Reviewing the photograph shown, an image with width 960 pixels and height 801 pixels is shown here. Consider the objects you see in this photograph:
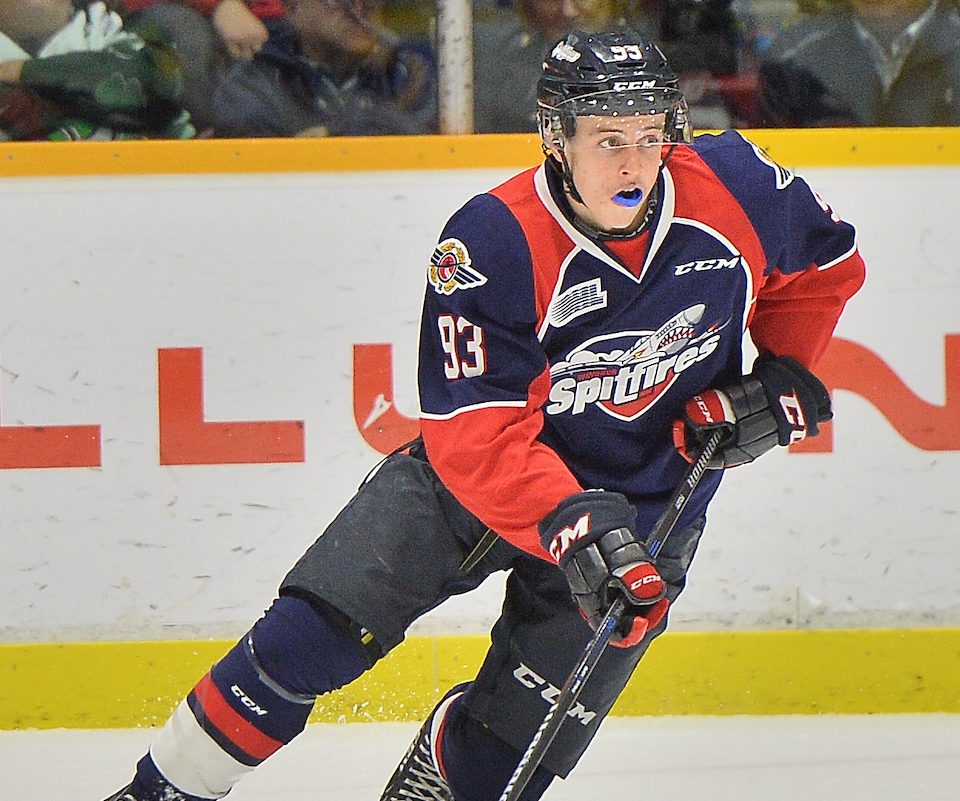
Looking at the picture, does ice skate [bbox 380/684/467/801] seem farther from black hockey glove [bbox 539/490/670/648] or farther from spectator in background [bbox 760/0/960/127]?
spectator in background [bbox 760/0/960/127]

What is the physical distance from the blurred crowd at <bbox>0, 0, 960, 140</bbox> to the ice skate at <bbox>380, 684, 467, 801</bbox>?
3.97 feet

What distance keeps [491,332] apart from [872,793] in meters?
1.19

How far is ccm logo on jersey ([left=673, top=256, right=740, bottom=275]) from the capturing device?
76.2 inches

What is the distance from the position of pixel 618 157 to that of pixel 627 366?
11.3 inches

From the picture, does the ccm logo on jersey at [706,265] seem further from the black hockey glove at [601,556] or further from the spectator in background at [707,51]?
the spectator in background at [707,51]

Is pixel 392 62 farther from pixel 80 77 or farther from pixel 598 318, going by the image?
pixel 598 318

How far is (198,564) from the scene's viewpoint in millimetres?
2852

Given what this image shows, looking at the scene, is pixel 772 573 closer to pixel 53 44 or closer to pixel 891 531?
pixel 891 531

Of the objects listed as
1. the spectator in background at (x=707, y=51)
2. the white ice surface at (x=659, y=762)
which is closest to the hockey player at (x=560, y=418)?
the white ice surface at (x=659, y=762)

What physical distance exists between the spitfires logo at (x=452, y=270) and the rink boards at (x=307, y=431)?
0.98m

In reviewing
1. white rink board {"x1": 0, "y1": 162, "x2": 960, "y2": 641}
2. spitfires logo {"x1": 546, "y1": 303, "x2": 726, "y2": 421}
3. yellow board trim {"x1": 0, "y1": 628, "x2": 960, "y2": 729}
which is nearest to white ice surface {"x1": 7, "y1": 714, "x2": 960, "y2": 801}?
yellow board trim {"x1": 0, "y1": 628, "x2": 960, "y2": 729}

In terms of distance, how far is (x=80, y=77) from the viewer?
2.92 meters

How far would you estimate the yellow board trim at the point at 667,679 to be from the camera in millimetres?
2863

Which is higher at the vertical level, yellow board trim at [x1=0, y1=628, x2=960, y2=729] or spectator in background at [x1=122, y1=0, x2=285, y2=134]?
spectator in background at [x1=122, y1=0, x2=285, y2=134]
